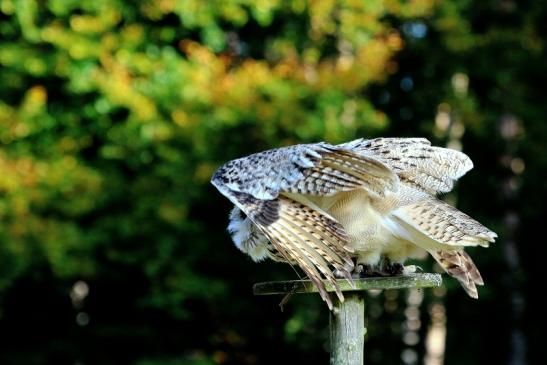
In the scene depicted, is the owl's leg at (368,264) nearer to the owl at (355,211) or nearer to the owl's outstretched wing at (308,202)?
the owl at (355,211)

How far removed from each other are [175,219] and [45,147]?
5.44 feet

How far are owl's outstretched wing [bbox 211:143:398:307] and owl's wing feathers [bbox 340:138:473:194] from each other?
0.70 feet

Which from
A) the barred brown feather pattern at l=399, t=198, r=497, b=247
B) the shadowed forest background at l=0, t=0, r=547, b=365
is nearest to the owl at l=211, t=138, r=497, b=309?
the barred brown feather pattern at l=399, t=198, r=497, b=247

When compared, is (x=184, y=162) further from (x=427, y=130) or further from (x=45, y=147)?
(x=427, y=130)

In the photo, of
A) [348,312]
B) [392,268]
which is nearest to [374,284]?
[348,312]

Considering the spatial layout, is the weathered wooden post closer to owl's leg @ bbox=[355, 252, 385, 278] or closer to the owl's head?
owl's leg @ bbox=[355, 252, 385, 278]

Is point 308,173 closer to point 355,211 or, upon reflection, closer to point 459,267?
point 355,211

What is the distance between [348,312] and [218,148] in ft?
20.2

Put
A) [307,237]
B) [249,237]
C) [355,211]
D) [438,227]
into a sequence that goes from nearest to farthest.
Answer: [438,227] → [307,237] → [355,211] → [249,237]

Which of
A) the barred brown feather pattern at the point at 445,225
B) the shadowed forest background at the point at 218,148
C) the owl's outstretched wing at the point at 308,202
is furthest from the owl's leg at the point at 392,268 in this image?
the shadowed forest background at the point at 218,148

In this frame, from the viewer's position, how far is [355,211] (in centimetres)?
486

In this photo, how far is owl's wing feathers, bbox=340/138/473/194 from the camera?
5.06 m

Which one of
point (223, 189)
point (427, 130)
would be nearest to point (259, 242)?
point (223, 189)

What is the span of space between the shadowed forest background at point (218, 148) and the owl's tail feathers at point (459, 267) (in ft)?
17.9
